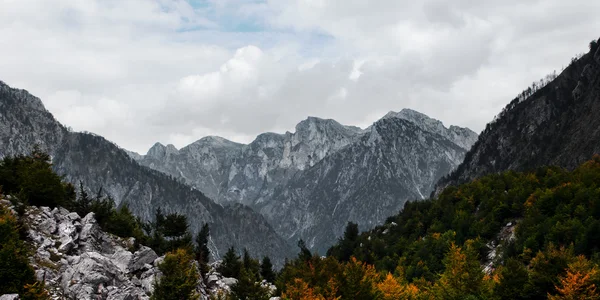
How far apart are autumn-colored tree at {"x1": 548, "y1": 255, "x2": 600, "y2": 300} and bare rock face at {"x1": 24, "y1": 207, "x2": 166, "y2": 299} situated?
1601 inches

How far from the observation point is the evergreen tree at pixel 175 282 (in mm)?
44263

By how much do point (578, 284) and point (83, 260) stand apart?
159 ft

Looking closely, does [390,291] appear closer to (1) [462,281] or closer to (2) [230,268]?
(1) [462,281]

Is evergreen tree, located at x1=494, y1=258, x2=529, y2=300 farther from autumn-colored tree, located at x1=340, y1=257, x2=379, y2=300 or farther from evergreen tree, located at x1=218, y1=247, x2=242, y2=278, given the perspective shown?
evergreen tree, located at x1=218, y1=247, x2=242, y2=278

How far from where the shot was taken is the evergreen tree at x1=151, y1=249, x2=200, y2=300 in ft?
145

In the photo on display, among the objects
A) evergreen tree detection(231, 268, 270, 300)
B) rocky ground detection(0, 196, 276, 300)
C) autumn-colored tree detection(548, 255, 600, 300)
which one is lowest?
autumn-colored tree detection(548, 255, 600, 300)

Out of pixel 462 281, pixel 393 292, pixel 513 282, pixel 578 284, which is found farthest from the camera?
pixel 393 292

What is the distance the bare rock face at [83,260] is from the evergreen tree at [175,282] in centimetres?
270

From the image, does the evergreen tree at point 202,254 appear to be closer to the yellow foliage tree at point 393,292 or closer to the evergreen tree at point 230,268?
the evergreen tree at point 230,268

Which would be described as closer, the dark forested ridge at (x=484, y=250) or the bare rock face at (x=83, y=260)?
the bare rock face at (x=83, y=260)

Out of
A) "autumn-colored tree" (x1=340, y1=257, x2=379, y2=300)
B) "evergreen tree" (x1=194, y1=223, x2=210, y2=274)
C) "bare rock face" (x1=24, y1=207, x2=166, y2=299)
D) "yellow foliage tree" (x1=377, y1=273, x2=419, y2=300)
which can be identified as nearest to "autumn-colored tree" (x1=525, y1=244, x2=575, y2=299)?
"yellow foliage tree" (x1=377, y1=273, x2=419, y2=300)

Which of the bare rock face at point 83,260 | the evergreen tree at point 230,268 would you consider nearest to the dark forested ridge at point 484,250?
the evergreen tree at point 230,268

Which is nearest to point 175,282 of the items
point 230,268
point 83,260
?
point 83,260

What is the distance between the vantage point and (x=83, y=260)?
155 feet
